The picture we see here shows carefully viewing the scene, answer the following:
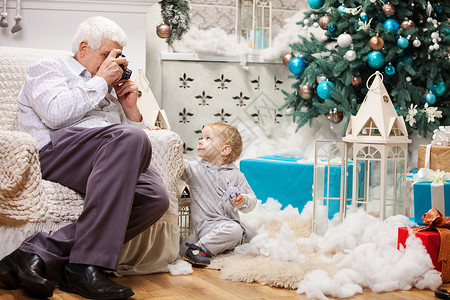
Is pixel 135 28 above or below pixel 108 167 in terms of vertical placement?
above

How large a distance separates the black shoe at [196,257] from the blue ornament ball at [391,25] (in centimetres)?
155

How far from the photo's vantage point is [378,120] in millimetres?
2568

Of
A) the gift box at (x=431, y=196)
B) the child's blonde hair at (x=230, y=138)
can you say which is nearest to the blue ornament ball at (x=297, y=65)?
the child's blonde hair at (x=230, y=138)

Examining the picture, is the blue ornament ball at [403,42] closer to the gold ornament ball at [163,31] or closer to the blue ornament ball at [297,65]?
the blue ornament ball at [297,65]

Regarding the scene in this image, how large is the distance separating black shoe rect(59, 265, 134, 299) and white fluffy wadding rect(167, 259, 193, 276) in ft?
1.46

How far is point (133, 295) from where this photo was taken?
1803 mm

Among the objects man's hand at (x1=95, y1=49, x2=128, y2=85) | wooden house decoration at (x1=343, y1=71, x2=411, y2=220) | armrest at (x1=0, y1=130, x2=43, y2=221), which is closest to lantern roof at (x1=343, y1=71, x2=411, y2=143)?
wooden house decoration at (x1=343, y1=71, x2=411, y2=220)

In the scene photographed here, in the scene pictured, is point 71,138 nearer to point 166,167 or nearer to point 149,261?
point 166,167

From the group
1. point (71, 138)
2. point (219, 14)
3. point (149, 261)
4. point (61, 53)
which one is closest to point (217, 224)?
point (149, 261)

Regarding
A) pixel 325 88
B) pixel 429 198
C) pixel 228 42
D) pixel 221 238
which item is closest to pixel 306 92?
pixel 325 88

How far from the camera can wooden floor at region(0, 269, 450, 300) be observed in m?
1.81

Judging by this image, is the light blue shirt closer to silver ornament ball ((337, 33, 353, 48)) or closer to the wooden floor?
the wooden floor

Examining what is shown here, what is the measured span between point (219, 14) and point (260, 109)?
693mm

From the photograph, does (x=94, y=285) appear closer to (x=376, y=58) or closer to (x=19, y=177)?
(x=19, y=177)
